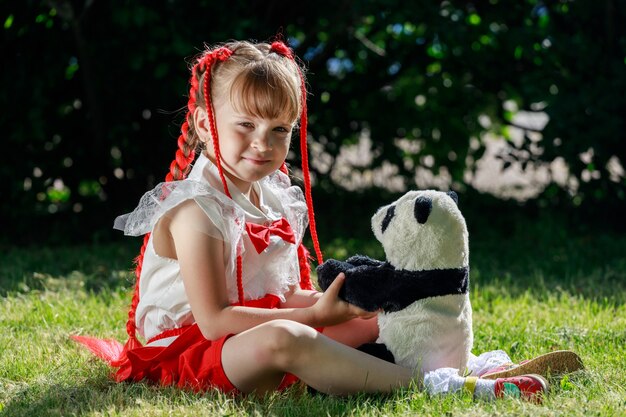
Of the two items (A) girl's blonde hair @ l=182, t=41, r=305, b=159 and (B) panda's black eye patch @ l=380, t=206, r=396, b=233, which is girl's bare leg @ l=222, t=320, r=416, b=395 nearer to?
(B) panda's black eye patch @ l=380, t=206, r=396, b=233

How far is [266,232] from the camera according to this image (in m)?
2.97

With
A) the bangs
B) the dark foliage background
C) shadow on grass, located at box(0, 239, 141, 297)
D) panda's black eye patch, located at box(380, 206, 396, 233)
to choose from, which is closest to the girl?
the bangs

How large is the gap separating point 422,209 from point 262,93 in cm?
63

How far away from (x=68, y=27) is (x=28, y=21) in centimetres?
23

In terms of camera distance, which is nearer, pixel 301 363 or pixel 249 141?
pixel 301 363

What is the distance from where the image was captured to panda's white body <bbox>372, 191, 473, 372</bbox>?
266 centimetres

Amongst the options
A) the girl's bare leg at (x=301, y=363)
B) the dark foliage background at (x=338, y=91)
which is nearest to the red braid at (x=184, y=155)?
the girl's bare leg at (x=301, y=363)

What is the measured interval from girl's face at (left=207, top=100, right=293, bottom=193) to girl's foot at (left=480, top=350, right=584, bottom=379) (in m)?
0.95

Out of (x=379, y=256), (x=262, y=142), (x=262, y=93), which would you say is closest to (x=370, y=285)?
(x=262, y=142)

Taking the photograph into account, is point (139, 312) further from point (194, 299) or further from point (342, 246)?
point (342, 246)

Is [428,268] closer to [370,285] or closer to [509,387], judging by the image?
[370,285]

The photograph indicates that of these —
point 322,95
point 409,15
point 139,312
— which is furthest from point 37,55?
point 139,312

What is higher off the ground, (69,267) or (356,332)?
(356,332)

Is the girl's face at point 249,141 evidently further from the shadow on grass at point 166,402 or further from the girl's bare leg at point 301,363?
the shadow on grass at point 166,402
